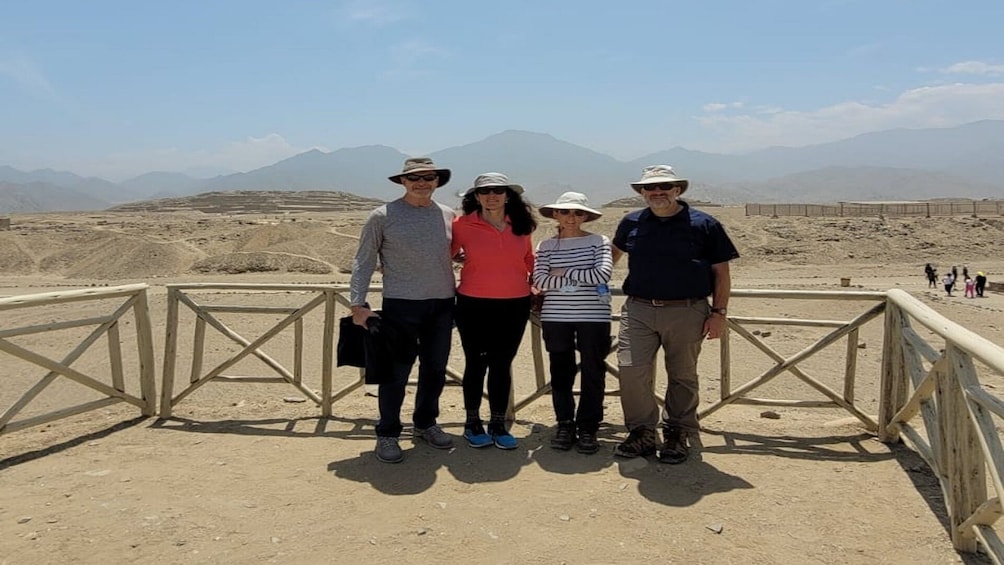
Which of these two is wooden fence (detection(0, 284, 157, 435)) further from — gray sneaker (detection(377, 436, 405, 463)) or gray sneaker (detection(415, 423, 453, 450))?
gray sneaker (detection(415, 423, 453, 450))

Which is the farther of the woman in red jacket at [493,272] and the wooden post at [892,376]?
the wooden post at [892,376]

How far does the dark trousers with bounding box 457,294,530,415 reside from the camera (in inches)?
174

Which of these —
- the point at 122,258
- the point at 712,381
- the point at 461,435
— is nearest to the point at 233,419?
the point at 461,435

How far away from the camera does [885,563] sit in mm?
3197

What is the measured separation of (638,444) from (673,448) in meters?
0.23

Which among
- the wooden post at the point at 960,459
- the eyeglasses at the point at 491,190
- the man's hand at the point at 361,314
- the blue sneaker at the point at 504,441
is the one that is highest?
the eyeglasses at the point at 491,190

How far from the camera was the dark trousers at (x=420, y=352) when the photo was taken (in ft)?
14.5

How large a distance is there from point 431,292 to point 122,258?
31.3m

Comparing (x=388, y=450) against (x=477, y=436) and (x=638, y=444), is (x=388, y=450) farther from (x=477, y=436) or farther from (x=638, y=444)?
(x=638, y=444)

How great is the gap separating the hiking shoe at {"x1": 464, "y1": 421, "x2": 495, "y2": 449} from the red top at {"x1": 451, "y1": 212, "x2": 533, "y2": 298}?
1.04 m

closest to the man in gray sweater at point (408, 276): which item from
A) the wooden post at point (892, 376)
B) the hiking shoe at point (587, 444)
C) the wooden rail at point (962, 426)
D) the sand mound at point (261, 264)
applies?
the hiking shoe at point (587, 444)

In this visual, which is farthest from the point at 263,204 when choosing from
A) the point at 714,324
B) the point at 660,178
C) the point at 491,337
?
the point at 714,324

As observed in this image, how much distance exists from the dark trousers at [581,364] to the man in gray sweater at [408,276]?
77 cm

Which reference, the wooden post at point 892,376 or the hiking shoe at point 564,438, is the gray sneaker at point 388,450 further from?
the wooden post at point 892,376
